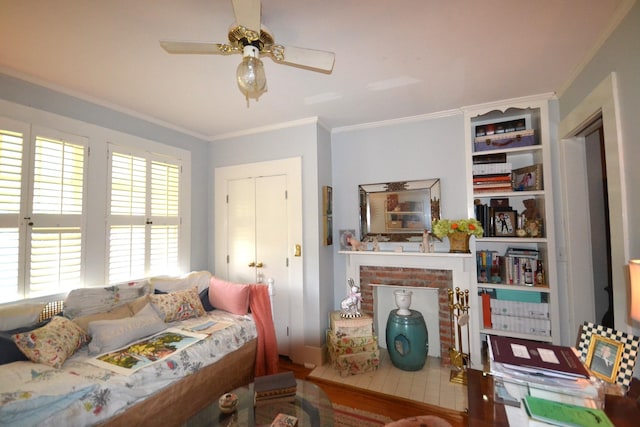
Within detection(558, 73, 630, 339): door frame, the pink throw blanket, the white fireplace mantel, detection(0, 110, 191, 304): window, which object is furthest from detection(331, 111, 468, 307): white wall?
detection(0, 110, 191, 304): window

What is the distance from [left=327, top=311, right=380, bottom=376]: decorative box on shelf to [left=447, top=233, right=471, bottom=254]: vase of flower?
3.53ft

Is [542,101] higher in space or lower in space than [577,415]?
higher

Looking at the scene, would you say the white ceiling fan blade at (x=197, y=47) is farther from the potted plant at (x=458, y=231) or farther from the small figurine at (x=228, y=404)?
the potted plant at (x=458, y=231)

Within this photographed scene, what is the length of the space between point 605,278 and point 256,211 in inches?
138

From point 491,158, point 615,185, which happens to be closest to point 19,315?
point 615,185

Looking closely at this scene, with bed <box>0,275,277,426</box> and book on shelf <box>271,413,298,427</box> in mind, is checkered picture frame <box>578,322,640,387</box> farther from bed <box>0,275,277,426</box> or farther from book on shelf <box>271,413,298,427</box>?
bed <box>0,275,277,426</box>

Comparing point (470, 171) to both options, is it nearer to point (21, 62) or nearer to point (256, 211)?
point (256, 211)

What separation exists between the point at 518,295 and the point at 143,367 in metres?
3.03

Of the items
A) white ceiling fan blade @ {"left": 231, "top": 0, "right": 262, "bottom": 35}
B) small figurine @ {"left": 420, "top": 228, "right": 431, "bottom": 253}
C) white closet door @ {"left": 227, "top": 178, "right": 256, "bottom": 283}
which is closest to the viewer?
white ceiling fan blade @ {"left": 231, "top": 0, "right": 262, "bottom": 35}

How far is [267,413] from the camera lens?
1533 millimetres

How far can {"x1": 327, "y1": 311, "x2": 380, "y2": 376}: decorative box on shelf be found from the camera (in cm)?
253

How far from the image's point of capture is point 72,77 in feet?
6.75

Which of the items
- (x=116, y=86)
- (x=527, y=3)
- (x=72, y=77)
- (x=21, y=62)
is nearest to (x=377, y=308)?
(x=527, y=3)

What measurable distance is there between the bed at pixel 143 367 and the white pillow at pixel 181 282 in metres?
0.02
